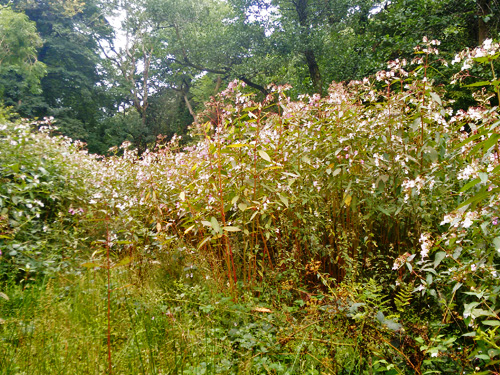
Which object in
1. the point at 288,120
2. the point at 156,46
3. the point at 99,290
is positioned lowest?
the point at 99,290

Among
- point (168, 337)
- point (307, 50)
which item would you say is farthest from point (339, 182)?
point (307, 50)

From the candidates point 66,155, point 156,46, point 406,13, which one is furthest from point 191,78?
point 66,155

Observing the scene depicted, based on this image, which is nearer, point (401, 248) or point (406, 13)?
point (401, 248)

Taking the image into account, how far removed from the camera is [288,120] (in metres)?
2.41

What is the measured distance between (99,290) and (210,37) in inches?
523

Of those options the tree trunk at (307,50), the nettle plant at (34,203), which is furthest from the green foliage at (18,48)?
the nettle plant at (34,203)

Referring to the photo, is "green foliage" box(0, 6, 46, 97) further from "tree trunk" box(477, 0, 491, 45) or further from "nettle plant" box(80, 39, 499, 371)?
"tree trunk" box(477, 0, 491, 45)

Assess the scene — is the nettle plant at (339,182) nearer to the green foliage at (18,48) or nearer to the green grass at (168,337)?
the green grass at (168,337)

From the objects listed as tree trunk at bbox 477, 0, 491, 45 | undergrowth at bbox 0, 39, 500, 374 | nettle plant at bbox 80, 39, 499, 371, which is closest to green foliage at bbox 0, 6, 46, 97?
undergrowth at bbox 0, 39, 500, 374

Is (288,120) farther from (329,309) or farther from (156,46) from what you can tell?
(156,46)

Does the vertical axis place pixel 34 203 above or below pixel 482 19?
below

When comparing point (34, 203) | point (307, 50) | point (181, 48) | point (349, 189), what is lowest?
point (349, 189)

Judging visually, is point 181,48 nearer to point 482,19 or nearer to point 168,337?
point 482,19

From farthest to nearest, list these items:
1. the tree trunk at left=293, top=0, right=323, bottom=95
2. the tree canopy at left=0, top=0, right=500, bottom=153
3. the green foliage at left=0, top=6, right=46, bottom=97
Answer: the green foliage at left=0, top=6, right=46, bottom=97, the tree trunk at left=293, top=0, right=323, bottom=95, the tree canopy at left=0, top=0, right=500, bottom=153
